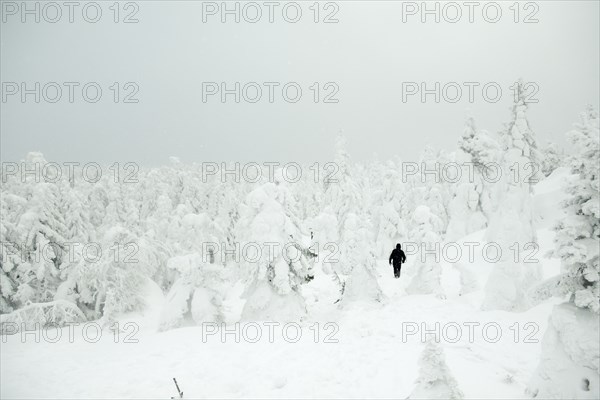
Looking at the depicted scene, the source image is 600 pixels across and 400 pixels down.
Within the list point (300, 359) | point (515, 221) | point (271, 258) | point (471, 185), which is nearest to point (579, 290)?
point (300, 359)

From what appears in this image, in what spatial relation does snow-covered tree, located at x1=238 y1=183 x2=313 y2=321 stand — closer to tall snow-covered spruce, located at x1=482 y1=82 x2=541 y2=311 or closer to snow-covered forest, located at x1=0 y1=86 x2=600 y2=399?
snow-covered forest, located at x1=0 y1=86 x2=600 y2=399

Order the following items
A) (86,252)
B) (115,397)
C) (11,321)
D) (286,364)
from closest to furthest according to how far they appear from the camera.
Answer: (115,397)
(286,364)
(11,321)
(86,252)

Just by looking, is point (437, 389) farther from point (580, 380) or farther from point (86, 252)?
point (86, 252)

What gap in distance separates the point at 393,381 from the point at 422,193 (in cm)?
3628

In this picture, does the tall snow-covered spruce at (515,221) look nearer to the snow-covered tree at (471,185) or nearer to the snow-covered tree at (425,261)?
the snow-covered tree at (425,261)

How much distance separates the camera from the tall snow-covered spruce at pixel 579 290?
6.71 m

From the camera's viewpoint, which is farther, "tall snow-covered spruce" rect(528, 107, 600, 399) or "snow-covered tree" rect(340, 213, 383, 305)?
"snow-covered tree" rect(340, 213, 383, 305)

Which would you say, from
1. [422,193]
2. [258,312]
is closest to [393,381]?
[258,312]

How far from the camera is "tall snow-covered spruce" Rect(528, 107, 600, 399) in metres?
6.71

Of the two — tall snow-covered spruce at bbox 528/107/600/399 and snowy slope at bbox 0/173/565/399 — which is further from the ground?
tall snow-covered spruce at bbox 528/107/600/399

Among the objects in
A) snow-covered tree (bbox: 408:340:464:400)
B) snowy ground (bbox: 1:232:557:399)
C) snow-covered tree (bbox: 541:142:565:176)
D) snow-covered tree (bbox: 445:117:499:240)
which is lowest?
snowy ground (bbox: 1:232:557:399)

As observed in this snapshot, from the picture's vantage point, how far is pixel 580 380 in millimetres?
6777

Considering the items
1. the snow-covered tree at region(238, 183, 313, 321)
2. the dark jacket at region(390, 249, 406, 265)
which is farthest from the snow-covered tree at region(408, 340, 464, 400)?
the dark jacket at region(390, 249, 406, 265)

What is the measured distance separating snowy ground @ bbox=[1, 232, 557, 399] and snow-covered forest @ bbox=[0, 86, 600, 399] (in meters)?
0.06
